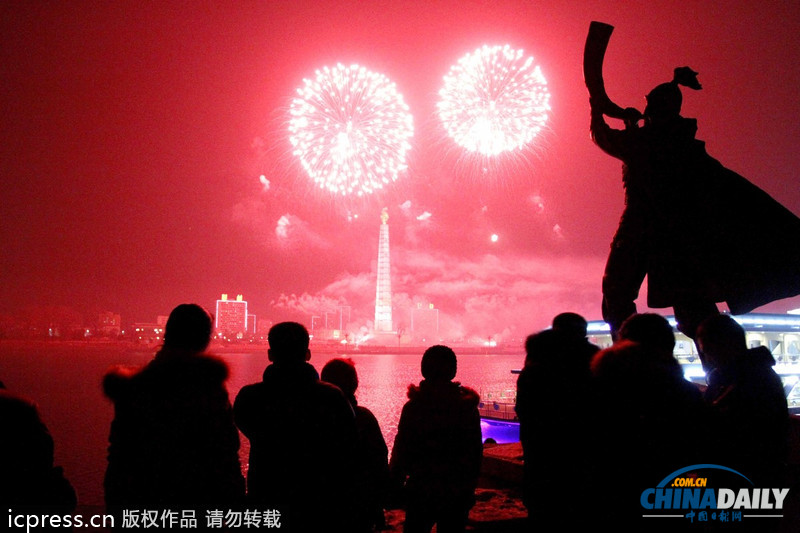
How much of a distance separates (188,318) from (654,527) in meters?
2.71

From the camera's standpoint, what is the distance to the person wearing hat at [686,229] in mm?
4773

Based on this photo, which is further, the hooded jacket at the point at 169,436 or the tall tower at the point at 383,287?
the tall tower at the point at 383,287

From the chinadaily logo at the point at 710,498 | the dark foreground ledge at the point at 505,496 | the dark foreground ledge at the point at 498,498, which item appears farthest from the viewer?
the dark foreground ledge at the point at 498,498

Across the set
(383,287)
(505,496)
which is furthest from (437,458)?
(383,287)

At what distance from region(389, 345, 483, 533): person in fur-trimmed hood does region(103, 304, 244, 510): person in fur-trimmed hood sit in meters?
1.25

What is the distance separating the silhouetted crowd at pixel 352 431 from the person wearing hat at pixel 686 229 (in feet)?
6.14

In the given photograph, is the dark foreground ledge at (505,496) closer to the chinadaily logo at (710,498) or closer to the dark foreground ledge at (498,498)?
the dark foreground ledge at (498,498)

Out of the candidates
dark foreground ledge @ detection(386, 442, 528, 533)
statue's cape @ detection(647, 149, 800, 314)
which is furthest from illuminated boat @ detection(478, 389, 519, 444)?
statue's cape @ detection(647, 149, 800, 314)

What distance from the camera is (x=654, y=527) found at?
2523mm

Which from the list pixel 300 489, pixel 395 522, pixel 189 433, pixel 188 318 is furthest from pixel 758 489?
pixel 395 522

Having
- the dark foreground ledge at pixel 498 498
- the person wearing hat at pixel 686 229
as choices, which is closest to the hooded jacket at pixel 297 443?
the dark foreground ledge at pixel 498 498

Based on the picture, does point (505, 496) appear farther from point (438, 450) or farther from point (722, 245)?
point (722, 245)

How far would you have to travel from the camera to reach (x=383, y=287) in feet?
435

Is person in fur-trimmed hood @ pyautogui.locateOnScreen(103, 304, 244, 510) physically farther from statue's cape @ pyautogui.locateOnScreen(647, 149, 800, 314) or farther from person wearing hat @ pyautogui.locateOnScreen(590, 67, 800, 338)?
statue's cape @ pyautogui.locateOnScreen(647, 149, 800, 314)
